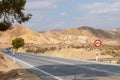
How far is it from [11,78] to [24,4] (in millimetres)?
4632

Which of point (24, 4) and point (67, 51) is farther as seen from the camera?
point (67, 51)

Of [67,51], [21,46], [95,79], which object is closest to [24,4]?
[95,79]

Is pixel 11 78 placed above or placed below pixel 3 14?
below

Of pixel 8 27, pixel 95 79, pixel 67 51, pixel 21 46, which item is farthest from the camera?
pixel 21 46

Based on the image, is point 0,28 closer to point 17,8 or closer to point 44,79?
point 17,8

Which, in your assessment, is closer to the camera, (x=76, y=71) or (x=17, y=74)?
(x=17, y=74)

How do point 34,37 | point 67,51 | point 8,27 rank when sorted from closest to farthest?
point 8,27, point 67,51, point 34,37

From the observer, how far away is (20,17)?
24750mm

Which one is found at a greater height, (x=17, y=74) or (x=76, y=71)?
(x=76, y=71)

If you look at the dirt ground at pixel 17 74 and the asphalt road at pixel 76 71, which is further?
the dirt ground at pixel 17 74

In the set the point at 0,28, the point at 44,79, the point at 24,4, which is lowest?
the point at 44,79

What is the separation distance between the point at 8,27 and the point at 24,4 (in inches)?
68.0

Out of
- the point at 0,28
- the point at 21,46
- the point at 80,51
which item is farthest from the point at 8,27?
the point at 21,46

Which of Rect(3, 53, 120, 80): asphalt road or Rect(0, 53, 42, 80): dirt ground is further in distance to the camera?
Rect(0, 53, 42, 80): dirt ground
